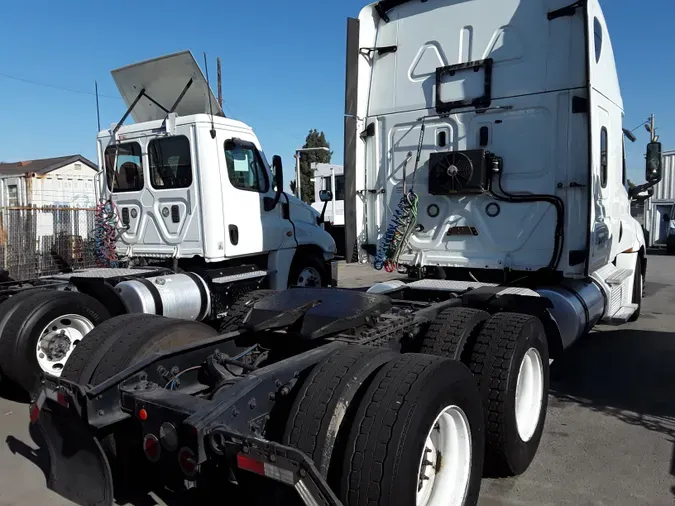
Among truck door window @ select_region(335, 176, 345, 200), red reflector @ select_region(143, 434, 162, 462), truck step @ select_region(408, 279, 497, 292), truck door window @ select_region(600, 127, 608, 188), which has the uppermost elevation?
truck door window @ select_region(335, 176, 345, 200)

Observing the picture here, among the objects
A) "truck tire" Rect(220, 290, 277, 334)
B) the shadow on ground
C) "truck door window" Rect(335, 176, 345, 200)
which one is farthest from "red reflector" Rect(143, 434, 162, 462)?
"truck door window" Rect(335, 176, 345, 200)

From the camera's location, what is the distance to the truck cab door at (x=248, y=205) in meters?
7.23

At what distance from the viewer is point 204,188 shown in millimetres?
6953

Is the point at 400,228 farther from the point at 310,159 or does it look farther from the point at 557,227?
the point at 310,159

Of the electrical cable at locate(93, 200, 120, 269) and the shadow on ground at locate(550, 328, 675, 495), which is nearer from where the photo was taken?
the shadow on ground at locate(550, 328, 675, 495)

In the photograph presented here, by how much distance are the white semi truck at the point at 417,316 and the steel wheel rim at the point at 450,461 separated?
0.4 inches

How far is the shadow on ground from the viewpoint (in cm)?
486

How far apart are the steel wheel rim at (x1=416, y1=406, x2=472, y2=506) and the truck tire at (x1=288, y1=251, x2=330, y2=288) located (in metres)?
5.63

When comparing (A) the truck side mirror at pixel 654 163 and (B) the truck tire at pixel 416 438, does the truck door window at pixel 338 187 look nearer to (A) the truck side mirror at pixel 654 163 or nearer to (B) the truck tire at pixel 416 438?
(A) the truck side mirror at pixel 654 163

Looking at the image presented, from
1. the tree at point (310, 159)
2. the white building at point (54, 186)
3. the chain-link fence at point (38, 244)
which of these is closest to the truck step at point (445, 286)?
the chain-link fence at point (38, 244)

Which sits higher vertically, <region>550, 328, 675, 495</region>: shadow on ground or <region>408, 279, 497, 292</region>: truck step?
<region>408, 279, 497, 292</region>: truck step

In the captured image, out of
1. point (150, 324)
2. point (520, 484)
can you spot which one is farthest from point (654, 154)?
point (150, 324)

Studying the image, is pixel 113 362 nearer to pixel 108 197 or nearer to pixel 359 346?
pixel 359 346

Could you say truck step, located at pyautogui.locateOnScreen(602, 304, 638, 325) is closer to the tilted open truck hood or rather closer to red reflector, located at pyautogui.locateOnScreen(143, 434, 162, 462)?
the tilted open truck hood
